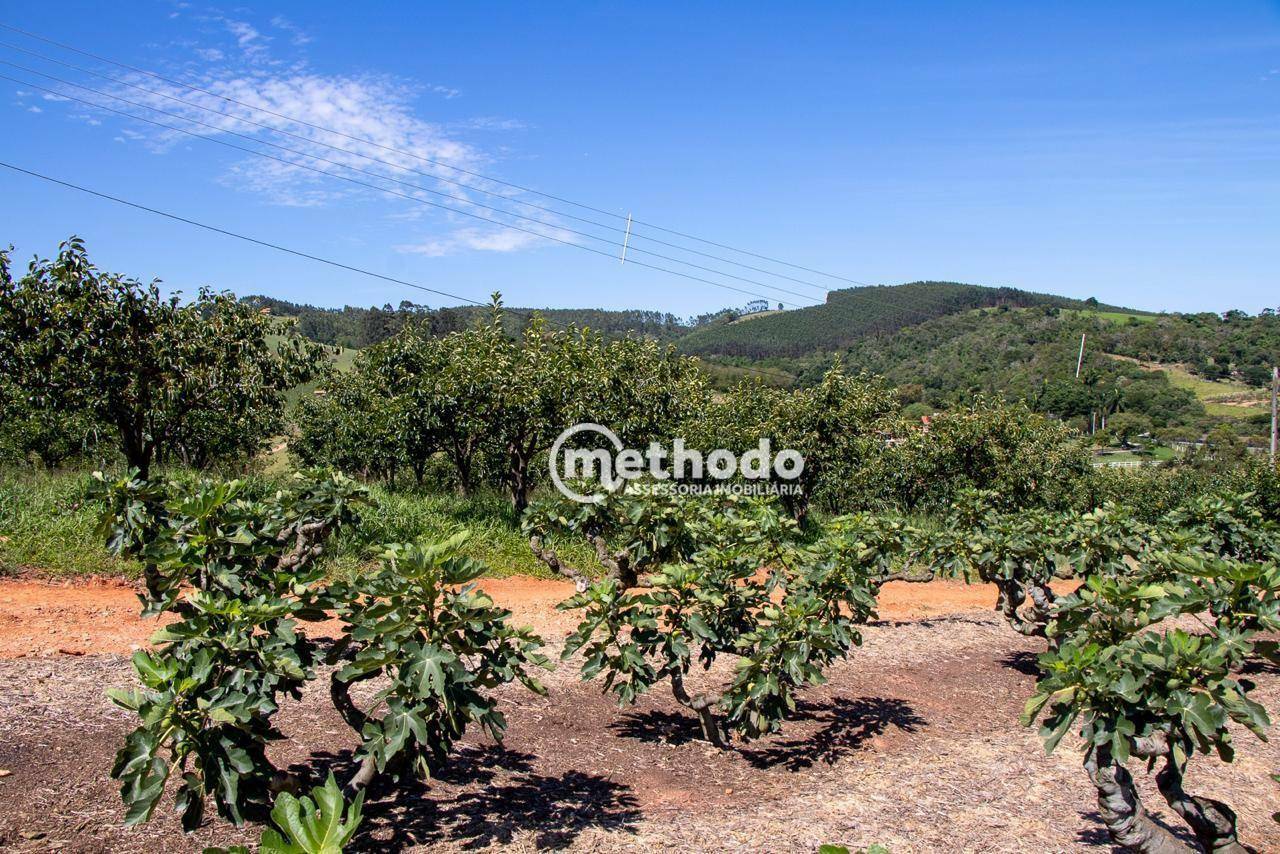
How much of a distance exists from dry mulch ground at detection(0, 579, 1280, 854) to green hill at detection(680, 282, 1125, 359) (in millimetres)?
90664

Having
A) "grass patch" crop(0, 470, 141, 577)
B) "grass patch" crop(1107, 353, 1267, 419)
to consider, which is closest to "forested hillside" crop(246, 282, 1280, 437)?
"grass patch" crop(1107, 353, 1267, 419)

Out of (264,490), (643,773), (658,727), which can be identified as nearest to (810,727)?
(658,727)

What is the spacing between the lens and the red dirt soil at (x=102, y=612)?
6.11 meters

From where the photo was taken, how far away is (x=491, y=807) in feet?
13.5

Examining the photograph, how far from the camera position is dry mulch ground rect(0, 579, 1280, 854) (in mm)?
3834

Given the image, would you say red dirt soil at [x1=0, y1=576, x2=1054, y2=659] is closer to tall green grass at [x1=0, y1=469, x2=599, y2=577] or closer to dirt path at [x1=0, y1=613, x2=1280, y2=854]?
tall green grass at [x1=0, y1=469, x2=599, y2=577]

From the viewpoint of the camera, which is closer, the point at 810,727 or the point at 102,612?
the point at 810,727

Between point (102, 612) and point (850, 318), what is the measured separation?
113m

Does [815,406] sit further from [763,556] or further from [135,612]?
[135,612]

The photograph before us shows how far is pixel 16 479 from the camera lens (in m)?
10.8

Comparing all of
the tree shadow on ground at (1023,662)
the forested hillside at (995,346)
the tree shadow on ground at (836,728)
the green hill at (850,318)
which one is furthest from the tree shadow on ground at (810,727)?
the green hill at (850,318)

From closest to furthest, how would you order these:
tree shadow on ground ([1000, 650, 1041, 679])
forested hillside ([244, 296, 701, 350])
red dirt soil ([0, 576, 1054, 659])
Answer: red dirt soil ([0, 576, 1054, 659]), tree shadow on ground ([1000, 650, 1041, 679]), forested hillside ([244, 296, 701, 350])

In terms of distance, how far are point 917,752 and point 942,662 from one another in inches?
100

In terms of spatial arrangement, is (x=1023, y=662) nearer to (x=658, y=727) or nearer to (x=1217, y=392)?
(x=658, y=727)
